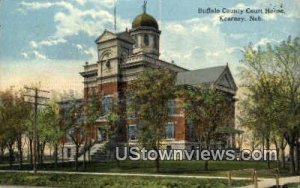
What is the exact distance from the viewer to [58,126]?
34.5 meters

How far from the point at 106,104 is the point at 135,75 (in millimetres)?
3315

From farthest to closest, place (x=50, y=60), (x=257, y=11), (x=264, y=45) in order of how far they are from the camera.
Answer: (x=50, y=60) → (x=264, y=45) → (x=257, y=11)

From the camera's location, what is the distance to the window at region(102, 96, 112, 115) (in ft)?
112

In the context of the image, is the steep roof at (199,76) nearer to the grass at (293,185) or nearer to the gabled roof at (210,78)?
the gabled roof at (210,78)

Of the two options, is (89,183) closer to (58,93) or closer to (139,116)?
(139,116)

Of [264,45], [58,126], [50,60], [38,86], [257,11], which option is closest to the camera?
[257,11]

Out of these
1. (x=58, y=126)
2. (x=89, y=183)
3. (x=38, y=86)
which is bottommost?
(x=89, y=183)

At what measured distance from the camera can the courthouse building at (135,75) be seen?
30734mm

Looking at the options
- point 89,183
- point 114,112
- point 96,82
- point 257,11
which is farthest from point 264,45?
point 96,82

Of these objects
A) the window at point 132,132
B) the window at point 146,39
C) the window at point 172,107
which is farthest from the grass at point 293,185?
the window at point 146,39

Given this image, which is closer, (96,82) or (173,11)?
(173,11)

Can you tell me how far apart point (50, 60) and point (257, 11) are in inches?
465

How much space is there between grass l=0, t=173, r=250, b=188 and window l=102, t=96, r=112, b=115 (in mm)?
7575

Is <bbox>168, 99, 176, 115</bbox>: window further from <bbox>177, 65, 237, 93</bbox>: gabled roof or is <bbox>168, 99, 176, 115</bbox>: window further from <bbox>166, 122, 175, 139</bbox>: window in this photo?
<bbox>166, 122, 175, 139</bbox>: window
